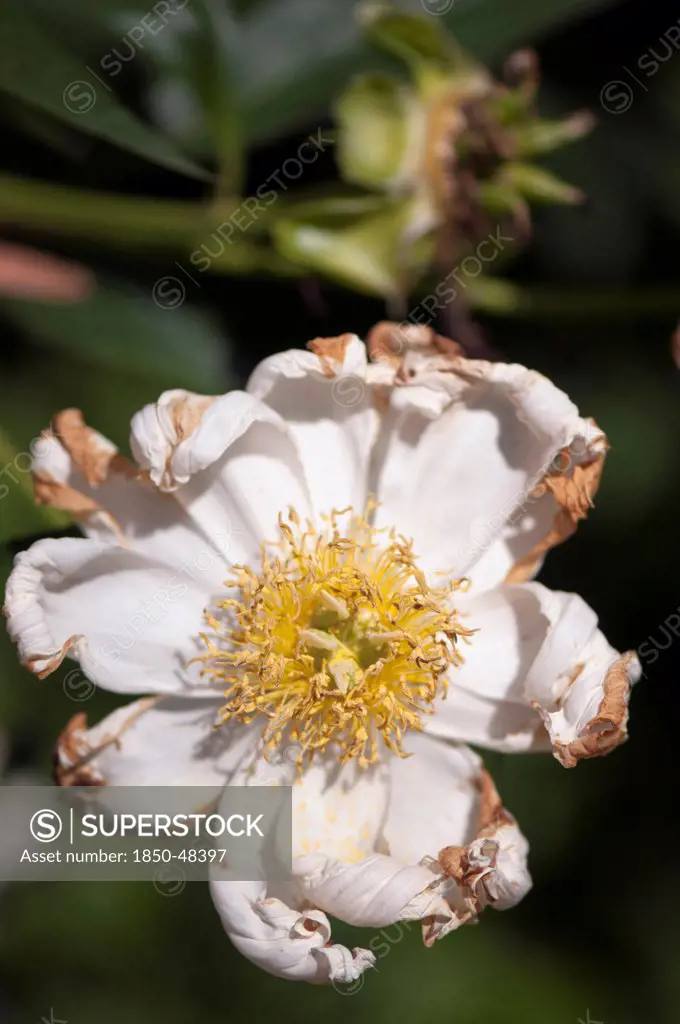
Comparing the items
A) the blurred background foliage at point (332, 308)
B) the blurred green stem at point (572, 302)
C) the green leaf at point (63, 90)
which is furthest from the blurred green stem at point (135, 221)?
the blurred green stem at point (572, 302)

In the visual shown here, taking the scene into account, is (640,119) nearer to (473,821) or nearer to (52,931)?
(473,821)

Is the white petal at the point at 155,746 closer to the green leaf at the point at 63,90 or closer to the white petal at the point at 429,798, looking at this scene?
the white petal at the point at 429,798

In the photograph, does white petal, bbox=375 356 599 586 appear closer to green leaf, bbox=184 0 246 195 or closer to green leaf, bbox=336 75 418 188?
green leaf, bbox=336 75 418 188

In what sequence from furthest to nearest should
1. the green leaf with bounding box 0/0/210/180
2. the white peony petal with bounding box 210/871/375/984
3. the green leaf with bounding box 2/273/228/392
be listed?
1. the green leaf with bounding box 2/273/228/392
2. the green leaf with bounding box 0/0/210/180
3. the white peony petal with bounding box 210/871/375/984

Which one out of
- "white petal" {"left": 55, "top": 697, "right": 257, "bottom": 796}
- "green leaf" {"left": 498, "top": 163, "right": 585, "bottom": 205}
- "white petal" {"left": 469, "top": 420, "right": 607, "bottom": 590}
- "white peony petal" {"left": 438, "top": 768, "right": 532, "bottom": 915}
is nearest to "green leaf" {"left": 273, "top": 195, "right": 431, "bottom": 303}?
"green leaf" {"left": 498, "top": 163, "right": 585, "bottom": 205}

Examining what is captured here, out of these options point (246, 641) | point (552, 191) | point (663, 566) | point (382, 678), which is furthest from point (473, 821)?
point (552, 191)

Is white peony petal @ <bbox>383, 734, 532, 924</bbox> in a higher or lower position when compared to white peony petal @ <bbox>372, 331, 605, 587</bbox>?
lower

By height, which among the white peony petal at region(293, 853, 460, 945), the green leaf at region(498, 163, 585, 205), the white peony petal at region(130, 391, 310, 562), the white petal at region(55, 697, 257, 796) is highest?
the green leaf at region(498, 163, 585, 205)

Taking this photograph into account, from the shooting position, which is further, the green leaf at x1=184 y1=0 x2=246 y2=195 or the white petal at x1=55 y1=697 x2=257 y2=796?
the green leaf at x1=184 y1=0 x2=246 y2=195
